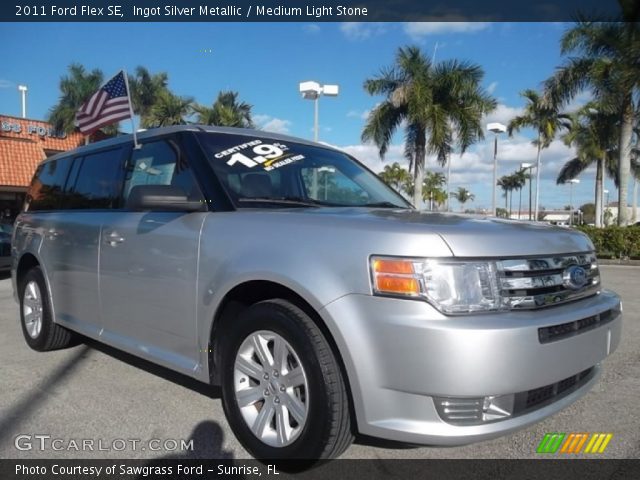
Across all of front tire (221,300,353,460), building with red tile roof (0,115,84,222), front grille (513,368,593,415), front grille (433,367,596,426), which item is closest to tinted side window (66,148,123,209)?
front tire (221,300,353,460)

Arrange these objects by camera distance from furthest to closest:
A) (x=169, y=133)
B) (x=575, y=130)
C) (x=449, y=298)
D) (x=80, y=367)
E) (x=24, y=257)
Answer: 1. (x=575, y=130)
2. (x=24, y=257)
3. (x=80, y=367)
4. (x=169, y=133)
5. (x=449, y=298)

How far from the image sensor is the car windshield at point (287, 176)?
11.1 ft

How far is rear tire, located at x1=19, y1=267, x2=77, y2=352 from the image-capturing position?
4.77 meters

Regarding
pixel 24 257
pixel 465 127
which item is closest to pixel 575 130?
pixel 465 127

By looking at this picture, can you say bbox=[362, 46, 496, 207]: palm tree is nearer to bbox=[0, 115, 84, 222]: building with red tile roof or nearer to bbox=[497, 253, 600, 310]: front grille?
bbox=[0, 115, 84, 222]: building with red tile roof

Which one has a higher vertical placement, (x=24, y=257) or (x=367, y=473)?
(x=24, y=257)

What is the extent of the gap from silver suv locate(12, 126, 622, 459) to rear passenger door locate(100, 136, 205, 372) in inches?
0.5

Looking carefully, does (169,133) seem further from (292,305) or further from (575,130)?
(575,130)

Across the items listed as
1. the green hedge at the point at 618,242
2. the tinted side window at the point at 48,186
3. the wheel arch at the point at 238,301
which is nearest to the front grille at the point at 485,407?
the wheel arch at the point at 238,301

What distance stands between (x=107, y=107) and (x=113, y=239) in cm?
311

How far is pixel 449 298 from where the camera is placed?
2332 millimetres

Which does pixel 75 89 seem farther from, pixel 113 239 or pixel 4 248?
pixel 113 239

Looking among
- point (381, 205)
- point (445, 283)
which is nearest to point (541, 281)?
point (445, 283)

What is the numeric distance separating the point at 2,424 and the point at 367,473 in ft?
7.44
